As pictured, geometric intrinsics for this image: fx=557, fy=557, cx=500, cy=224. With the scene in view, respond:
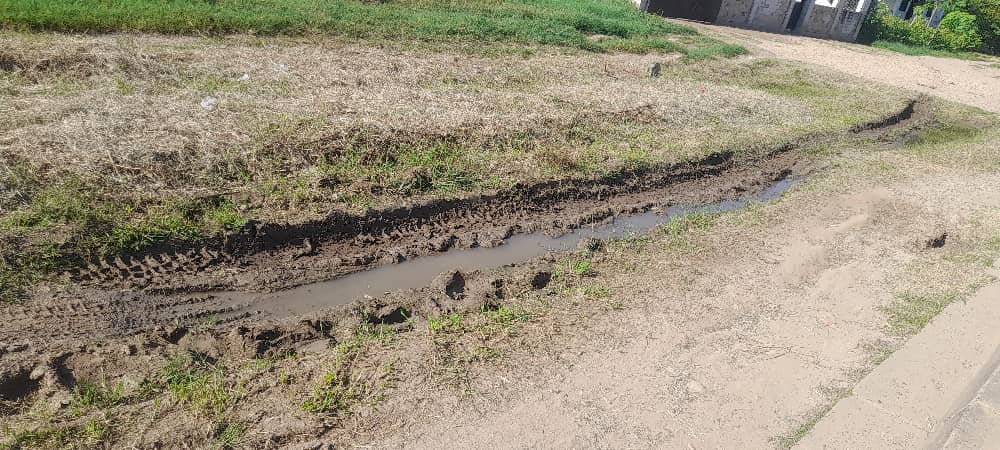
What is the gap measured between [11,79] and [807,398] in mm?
9429

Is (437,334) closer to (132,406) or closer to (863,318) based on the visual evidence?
(132,406)

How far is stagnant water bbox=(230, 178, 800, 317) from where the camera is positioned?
474 cm

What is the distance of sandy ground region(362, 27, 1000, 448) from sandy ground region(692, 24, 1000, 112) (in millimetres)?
11200

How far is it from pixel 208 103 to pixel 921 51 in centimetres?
2949

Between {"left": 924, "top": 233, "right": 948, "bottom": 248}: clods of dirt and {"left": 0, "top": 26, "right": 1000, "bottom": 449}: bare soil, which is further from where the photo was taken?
{"left": 924, "top": 233, "right": 948, "bottom": 248}: clods of dirt

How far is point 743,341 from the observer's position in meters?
4.64

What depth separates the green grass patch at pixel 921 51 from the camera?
24.9 m

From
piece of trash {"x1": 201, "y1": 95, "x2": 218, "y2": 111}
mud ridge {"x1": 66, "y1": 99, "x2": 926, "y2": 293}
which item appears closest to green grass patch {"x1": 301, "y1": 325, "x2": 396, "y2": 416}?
mud ridge {"x1": 66, "y1": 99, "x2": 926, "y2": 293}

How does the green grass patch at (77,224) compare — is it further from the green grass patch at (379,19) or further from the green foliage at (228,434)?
the green grass patch at (379,19)

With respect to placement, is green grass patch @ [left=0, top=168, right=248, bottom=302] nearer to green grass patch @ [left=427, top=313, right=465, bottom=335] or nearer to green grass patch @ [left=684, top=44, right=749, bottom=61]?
green grass patch @ [left=427, top=313, right=465, bottom=335]

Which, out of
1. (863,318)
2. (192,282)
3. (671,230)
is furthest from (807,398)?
(192,282)

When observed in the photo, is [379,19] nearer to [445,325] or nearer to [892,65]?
[445,325]

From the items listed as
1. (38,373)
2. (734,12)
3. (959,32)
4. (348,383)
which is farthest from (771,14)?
(38,373)

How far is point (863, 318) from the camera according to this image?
5082mm
